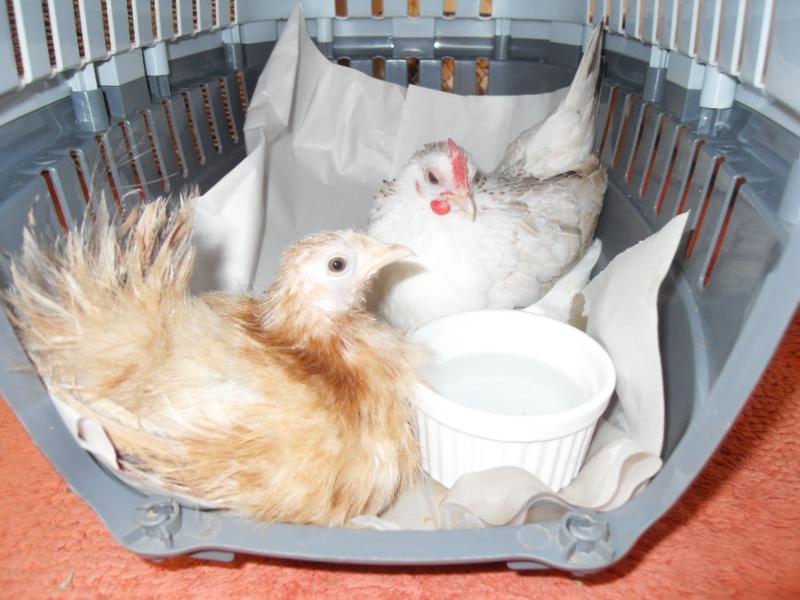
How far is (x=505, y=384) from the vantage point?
0.97m

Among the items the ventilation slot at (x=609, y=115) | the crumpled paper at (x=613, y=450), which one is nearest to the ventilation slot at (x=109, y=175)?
the crumpled paper at (x=613, y=450)

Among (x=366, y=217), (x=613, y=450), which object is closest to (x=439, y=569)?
(x=613, y=450)

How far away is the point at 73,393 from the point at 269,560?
0.31 m

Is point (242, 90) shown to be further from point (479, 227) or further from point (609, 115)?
point (609, 115)

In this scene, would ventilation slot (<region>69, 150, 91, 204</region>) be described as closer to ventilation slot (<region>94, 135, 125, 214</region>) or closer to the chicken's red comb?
ventilation slot (<region>94, 135, 125, 214</region>)

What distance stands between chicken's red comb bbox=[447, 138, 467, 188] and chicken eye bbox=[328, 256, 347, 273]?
1.21 ft

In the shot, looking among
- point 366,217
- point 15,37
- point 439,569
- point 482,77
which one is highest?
point 15,37

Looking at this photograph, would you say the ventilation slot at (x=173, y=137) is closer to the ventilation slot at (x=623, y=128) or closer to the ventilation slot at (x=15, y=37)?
the ventilation slot at (x=15, y=37)

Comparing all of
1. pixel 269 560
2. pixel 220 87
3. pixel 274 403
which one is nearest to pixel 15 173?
pixel 274 403

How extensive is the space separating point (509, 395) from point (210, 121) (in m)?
0.95

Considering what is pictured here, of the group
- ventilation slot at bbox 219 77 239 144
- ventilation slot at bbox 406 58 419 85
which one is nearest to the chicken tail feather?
ventilation slot at bbox 219 77 239 144

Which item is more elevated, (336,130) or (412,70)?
(412,70)

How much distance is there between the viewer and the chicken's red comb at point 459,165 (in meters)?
1.13

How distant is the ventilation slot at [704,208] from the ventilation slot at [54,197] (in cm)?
92
